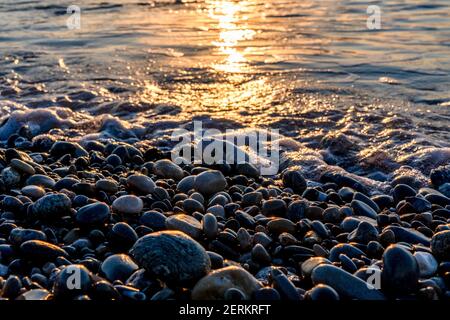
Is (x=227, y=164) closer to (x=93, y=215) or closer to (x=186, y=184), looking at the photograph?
(x=186, y=184)

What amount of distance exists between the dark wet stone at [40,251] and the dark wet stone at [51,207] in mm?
469

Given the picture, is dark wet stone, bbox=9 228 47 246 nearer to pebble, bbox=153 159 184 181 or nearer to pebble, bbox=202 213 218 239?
pebble, bbox=202 213 218 239

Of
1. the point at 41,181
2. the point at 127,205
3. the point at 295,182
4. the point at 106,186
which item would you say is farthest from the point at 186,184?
the point at 41,181

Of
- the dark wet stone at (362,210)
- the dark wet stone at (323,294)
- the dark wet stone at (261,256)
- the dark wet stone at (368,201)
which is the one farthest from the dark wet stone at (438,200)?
the dark wet stone at (323,294)

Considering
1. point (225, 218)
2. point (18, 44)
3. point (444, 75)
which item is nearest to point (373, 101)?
point (444, 75)

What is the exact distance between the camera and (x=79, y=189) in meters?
4.03

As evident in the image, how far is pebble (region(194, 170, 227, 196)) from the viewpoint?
429cm

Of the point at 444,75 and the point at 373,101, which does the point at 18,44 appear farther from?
the point at 444,75

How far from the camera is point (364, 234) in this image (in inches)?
139

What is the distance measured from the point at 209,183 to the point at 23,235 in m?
1.48

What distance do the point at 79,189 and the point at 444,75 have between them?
5.80 m

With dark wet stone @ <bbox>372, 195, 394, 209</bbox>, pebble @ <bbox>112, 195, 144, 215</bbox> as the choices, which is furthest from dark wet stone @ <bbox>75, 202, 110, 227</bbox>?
dark wet stone @ <bbox>372, 195, 394, 209</bbox>

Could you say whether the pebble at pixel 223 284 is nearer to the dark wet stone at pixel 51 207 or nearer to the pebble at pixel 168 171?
the dark wet stone at pixel 51 207

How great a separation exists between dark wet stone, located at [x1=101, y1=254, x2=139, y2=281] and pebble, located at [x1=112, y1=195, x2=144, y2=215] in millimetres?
681
